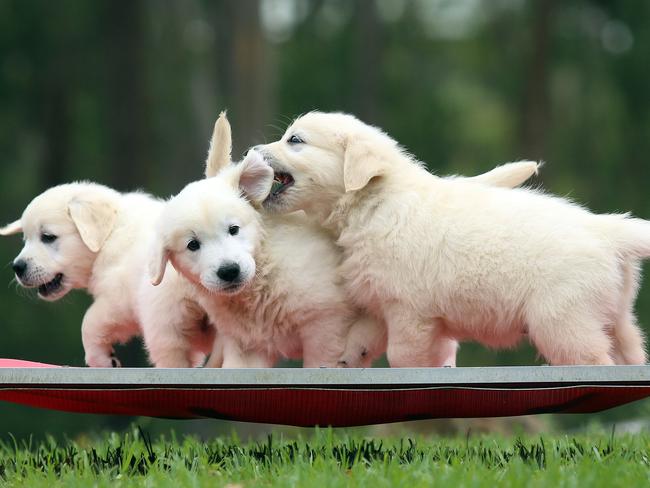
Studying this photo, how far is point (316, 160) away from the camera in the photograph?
233 inches

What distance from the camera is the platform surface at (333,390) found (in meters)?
5.07

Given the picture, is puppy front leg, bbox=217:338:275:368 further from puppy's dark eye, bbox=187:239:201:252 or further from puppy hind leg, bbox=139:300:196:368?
puppy's dark eye, bbox=187:239:201:252

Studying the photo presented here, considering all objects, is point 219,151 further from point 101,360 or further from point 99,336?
point 101,360

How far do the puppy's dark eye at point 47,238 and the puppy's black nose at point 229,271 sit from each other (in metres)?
1.57

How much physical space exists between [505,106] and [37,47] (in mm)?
12498

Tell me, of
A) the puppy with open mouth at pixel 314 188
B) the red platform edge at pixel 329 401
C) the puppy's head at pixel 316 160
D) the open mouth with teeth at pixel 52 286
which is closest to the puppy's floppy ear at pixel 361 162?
the puppy's head at pixel 316 160

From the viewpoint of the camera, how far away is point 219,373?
5.12 meters

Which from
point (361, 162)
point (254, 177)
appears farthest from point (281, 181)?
point (361, 162)

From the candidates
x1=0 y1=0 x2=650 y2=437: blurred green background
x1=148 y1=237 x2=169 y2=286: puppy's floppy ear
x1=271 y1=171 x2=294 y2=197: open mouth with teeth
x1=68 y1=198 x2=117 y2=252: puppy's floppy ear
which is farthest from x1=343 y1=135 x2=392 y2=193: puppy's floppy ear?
x1=0 y1=0 x2=650 y2=437: blurred green background

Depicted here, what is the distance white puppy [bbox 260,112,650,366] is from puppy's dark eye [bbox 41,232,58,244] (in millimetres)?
1515

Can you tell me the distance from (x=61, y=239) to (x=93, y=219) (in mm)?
222

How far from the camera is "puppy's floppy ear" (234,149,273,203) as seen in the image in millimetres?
Result: 5867

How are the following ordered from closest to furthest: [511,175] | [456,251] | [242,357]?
[456,251] < [242,357] < [511,175]

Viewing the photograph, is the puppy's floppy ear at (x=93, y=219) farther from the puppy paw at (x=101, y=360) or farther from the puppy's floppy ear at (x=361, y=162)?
the puppy's floppy ear at (x=361, y=162)
